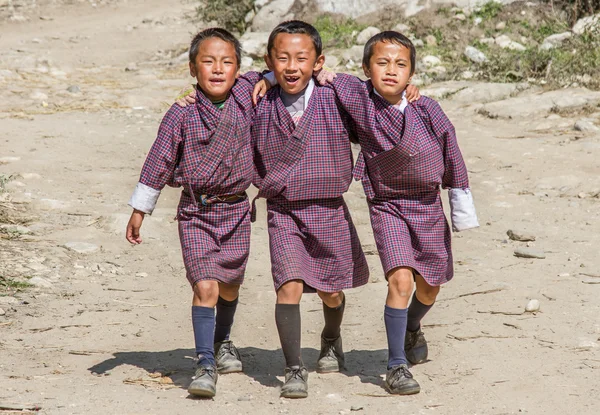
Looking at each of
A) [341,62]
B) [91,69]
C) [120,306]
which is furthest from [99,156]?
[91,69]

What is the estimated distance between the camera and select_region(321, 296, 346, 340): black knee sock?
4.16 meters

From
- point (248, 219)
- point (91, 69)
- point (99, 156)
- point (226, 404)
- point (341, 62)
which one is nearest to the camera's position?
point (226, 404)

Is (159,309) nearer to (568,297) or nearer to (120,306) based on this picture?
(120,306)

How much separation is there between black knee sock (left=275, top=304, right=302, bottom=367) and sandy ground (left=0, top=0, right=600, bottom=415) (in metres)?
0.18

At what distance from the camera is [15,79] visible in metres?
10.8

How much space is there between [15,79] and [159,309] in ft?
21.5

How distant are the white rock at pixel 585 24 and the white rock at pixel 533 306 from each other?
5.97 meters

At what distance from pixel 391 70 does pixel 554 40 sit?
697 centimetres

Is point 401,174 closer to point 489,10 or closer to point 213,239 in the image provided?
point 213,239

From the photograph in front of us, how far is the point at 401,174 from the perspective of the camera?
3889 mm

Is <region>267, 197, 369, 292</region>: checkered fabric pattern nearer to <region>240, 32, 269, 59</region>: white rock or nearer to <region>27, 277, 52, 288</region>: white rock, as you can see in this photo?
<region>27, 277, 52, 288</region>: white rock

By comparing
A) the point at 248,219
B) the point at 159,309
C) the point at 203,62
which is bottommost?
the point at 159,309

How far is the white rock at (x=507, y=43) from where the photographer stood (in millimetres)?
10312

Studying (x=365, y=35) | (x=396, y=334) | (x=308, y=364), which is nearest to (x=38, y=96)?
(x=365, y=35)
